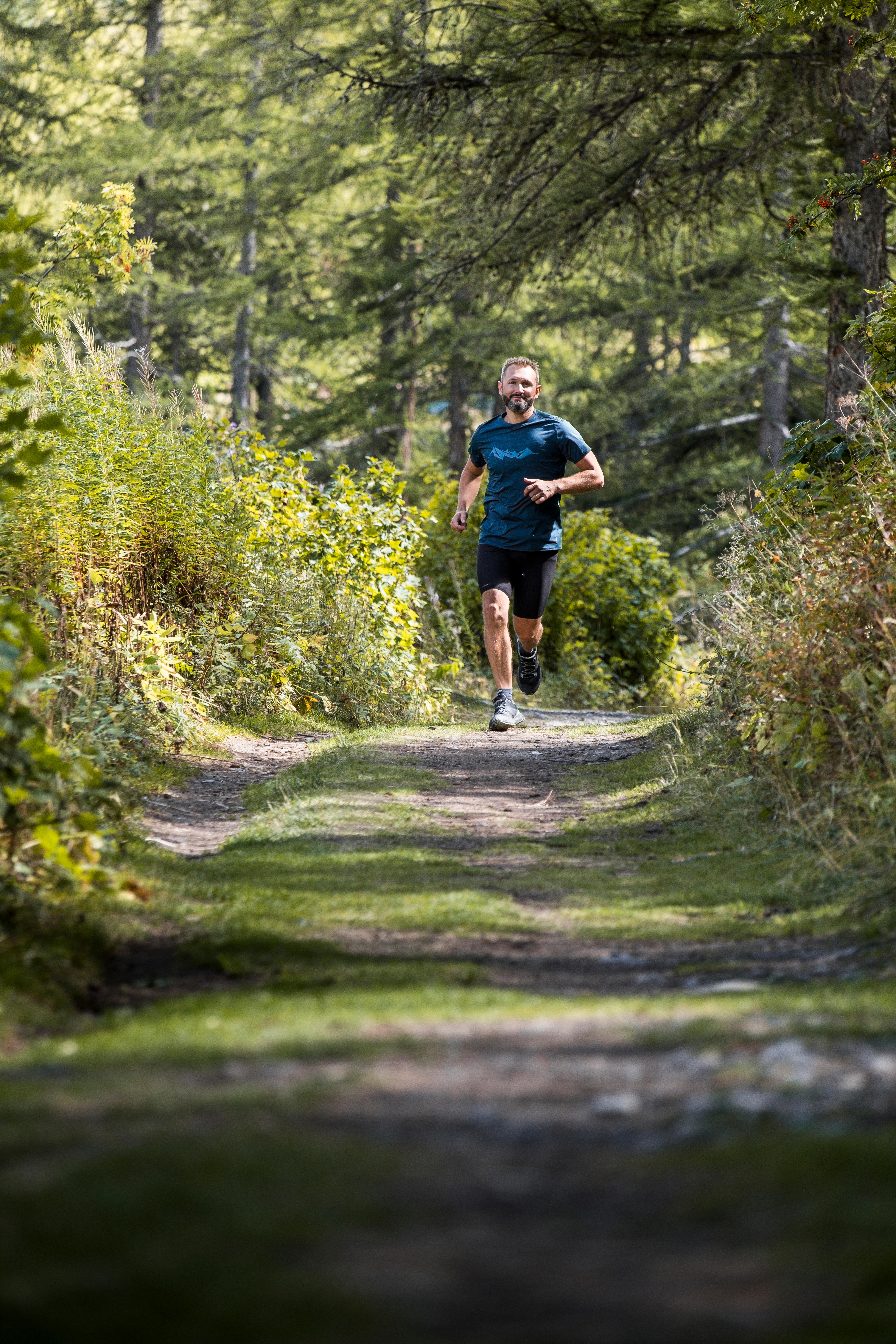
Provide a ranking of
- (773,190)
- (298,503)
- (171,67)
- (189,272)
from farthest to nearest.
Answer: (189,272)
(171,67)
(773,190)
(298,503)

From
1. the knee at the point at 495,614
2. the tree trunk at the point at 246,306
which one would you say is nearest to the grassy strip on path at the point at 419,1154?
the knee at the point at 495,614

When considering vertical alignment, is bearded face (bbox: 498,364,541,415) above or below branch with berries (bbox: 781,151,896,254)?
below

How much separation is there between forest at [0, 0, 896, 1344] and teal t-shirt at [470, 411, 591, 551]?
1062 millimetres

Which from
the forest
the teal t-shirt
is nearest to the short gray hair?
the teal t-shirt

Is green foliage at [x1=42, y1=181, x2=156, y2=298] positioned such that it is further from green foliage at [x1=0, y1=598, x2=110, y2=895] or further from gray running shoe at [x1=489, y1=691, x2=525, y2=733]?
green foliage at [x1=0, y1=598, x2=110, y2=895]

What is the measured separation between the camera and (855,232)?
33.8 ft

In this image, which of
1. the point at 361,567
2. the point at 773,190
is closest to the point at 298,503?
the point at 361,567

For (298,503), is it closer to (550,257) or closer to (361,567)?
(361,567)

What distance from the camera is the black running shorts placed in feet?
28.9

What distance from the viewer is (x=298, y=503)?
9969mm

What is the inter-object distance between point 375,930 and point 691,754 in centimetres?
348

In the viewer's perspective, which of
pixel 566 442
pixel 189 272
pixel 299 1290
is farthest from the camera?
pixel 189 272

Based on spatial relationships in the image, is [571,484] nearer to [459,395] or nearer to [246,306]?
[459,395]

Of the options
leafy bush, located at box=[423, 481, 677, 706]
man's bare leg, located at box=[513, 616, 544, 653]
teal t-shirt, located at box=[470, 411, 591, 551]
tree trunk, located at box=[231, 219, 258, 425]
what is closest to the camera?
teal t-shirt, located at box=[470, 411, 591, 551]
